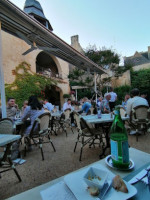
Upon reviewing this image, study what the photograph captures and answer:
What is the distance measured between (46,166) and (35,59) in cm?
813

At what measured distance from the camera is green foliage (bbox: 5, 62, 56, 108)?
23.1 ft

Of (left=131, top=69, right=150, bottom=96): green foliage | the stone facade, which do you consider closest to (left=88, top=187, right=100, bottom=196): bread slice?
the stone facade

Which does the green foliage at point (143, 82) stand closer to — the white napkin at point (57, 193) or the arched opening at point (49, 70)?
the arched opening at point (49, 70)

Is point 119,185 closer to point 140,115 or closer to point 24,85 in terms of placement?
point 140,115

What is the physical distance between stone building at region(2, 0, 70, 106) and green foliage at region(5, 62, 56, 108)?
0.30 meters

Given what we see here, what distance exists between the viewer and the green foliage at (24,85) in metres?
7.03

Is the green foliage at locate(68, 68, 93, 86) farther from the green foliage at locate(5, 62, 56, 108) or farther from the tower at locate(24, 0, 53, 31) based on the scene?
the tower at locate(24, 0, 53, 31)

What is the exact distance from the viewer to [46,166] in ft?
7.08

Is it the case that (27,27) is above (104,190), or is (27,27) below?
above

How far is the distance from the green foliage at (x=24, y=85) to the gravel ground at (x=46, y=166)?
5042 mm

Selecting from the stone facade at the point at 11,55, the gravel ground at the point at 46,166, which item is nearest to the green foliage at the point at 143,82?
the gravel ground at the point at 46,166

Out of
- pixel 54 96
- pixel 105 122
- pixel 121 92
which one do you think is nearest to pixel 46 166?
pixel 105 122

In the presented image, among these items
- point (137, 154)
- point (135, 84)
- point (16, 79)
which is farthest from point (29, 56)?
point (135, 84)

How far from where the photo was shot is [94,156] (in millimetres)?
2441
